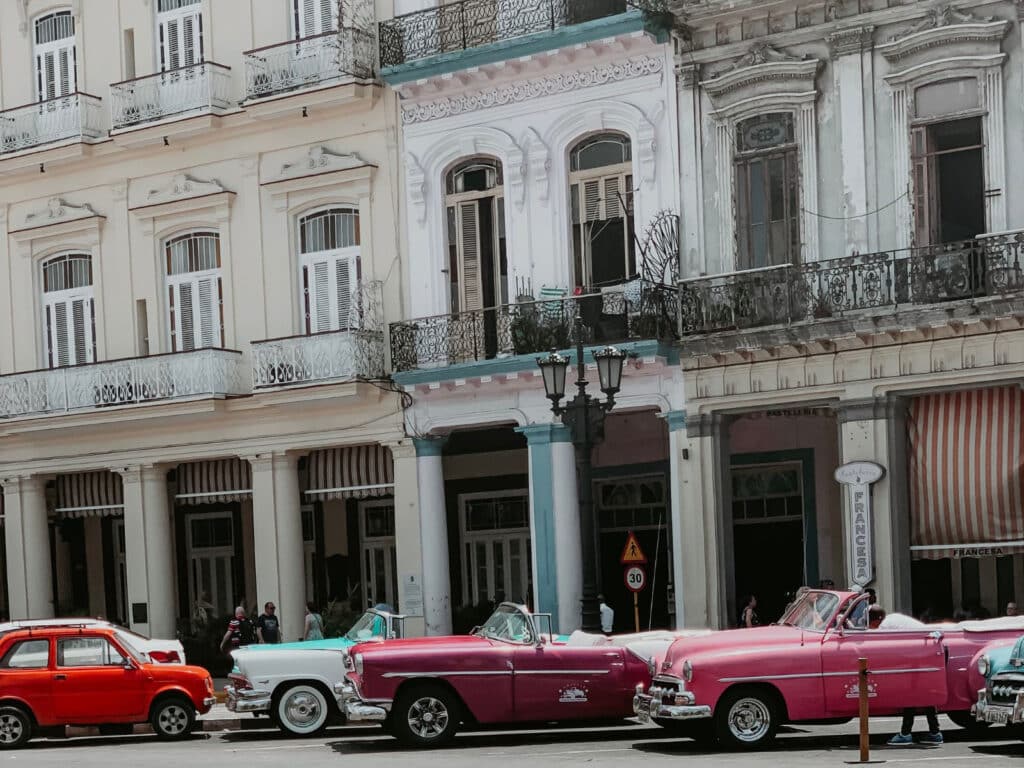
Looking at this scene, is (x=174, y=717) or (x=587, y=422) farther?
(x=587, y=422)

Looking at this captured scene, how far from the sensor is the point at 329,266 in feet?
91.4

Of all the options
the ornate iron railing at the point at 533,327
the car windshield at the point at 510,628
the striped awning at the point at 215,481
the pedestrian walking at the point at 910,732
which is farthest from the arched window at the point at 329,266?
the pedestrian walking at the point at 910,732

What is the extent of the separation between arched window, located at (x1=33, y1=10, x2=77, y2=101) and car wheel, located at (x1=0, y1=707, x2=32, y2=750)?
14012 millimetres

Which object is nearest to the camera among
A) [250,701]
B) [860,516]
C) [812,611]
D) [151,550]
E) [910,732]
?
[910,732]

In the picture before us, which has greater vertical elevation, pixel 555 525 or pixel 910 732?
pixel 555 525

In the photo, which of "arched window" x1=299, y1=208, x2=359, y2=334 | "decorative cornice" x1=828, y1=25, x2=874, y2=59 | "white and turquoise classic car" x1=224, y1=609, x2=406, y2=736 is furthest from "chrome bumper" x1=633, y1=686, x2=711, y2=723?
"arched window" x1=299, y1=208, x2=359, y2=334

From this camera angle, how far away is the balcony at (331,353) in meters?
26.7

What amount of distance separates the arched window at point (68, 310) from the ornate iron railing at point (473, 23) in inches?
278

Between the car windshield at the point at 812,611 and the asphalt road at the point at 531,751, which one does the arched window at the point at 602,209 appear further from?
the car windshield at the point at 812,611

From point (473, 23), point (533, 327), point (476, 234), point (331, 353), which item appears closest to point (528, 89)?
point (473, 23)

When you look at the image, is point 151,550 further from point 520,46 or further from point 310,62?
point 520,46

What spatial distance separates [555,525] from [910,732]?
9737 mm

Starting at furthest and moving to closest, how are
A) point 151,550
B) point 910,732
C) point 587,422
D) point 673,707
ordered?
point 151,550
point 587,422
point 910,732
point 673,707

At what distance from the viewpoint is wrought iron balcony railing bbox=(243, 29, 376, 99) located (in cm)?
2686
